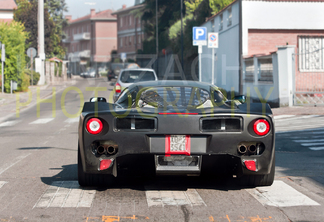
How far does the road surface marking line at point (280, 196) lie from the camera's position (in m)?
4.77

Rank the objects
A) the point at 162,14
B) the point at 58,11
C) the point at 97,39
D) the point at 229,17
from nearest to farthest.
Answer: the point at 229,17 < the point at 162,14 < the point at 58,11 < the point at 97,39

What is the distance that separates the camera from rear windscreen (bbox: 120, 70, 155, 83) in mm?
19531

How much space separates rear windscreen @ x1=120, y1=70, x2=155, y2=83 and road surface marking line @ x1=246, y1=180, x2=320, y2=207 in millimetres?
14169

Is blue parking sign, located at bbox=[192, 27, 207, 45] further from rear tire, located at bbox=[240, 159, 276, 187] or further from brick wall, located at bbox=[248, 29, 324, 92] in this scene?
rear tire, located at bbox=[240, 159, 276, 187]

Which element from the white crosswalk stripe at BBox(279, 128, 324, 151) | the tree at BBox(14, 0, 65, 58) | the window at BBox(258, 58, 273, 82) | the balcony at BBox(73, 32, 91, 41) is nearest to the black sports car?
the white crosswalk stripe at BBox(279, 128, 324, 151)

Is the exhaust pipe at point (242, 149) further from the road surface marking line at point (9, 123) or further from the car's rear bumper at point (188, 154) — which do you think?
the road surface marking line at point (9, 123)

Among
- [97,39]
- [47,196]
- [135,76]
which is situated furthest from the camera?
[97,39]

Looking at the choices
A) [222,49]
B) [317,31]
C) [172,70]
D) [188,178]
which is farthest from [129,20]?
[188,178]

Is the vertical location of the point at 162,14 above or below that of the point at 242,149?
above

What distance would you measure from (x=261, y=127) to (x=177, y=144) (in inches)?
36.2

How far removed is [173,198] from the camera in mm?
5004

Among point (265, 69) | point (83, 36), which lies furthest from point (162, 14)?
point (83, 36)

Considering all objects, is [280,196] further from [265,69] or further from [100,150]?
[265,69]

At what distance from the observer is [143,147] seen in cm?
476
